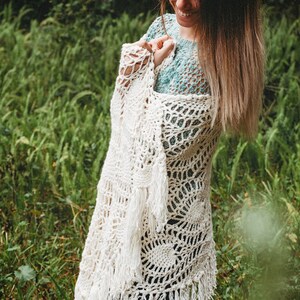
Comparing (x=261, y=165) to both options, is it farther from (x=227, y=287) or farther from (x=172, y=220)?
(x=172, y=220)

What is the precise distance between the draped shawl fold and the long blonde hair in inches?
2.7

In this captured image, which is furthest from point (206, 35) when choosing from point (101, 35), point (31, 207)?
point (101, 35)

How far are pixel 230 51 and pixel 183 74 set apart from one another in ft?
0.50

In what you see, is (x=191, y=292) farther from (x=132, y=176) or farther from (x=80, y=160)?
(x=80, y=160)

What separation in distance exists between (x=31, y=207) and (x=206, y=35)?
6.92 feet

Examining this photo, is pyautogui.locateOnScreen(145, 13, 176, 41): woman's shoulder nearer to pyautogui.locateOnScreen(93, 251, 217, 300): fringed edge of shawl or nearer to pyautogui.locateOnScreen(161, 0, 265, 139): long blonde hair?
pyautogui.locateOnScreen(161, 0, 265, 139): long blonde hair

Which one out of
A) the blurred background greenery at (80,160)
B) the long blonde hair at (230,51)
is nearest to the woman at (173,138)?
the long blonde hair at (230,51)

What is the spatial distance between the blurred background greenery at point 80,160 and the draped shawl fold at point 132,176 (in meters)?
0.30

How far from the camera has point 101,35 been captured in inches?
245

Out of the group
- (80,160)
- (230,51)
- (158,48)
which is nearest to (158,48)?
(158,48)

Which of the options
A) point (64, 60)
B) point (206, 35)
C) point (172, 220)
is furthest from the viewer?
point (64, 60)

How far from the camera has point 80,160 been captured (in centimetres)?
404

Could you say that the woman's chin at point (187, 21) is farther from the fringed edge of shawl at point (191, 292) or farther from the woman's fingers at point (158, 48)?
the fringed edge of shawl at point (191, 292)

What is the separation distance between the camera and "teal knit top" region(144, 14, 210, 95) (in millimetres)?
1894
